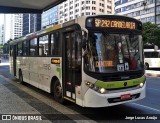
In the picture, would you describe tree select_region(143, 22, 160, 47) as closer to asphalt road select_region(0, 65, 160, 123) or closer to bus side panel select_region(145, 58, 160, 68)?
bus side panel select_region(145, 58, 160, 68)

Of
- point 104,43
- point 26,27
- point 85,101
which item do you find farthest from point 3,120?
point 26,27

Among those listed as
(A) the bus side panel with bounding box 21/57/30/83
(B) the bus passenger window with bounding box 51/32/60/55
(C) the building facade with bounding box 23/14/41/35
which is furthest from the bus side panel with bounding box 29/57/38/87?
(C) the building facade with bounding box 23/14/41/35

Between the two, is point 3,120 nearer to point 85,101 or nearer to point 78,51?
point 85,101

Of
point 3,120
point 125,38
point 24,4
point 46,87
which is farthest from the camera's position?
point 24,4

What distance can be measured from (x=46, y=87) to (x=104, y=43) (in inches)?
167

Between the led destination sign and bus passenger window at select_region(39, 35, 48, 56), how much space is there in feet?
12.2

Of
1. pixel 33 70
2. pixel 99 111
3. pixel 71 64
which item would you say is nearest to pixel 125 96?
pixel 99 111

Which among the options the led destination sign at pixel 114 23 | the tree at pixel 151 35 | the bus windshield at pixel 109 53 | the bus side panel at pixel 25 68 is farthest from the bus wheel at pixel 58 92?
the tree at pixel 151 35

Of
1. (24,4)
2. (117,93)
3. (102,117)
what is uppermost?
(24,4)

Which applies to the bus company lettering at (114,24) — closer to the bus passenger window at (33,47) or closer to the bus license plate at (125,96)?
the bus license plate at (125,96)

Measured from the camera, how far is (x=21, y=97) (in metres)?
11.3

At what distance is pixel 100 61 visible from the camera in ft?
25.4

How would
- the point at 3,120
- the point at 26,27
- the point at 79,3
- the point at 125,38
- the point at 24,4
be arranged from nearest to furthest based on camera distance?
the point at 3,120
the point at 125,38
the point at 24,4
the point at 26,27
the point at 79,3

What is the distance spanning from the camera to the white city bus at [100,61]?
7722mm
